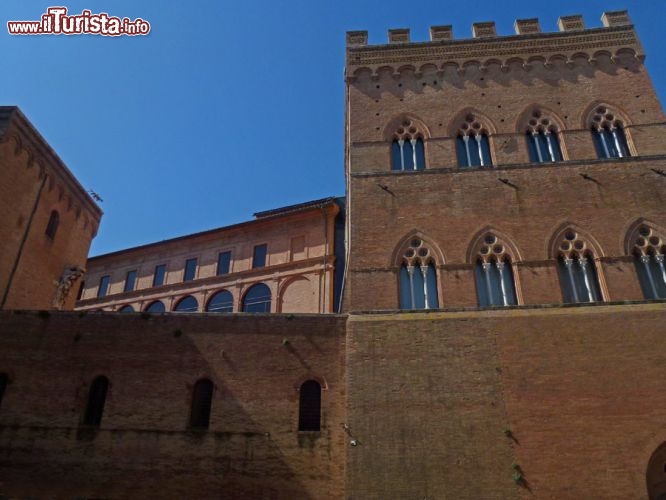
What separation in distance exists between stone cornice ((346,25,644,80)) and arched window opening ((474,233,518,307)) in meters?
6.27

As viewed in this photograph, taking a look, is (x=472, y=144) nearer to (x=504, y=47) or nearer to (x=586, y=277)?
(x=504, y=47)

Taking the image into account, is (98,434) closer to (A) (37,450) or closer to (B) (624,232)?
(A) (37,450)

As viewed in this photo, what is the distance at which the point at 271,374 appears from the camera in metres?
12.5

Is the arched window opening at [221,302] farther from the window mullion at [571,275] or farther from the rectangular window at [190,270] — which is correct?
the window mullion at [571,275]

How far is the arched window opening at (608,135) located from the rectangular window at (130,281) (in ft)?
75.4

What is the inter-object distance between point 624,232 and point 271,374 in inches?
349

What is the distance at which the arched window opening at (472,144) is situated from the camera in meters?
15.0

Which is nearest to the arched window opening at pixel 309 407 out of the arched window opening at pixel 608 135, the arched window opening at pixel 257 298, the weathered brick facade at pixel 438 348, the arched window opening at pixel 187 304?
the weathered brick facade at pixel 438 348

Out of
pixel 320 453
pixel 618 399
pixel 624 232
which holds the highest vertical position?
pixel 624 232

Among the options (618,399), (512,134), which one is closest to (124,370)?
(618,399)

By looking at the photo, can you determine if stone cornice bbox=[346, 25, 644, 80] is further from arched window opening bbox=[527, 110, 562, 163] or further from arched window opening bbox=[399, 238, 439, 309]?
arched window opening bbox=[399, 238, 439, 309]

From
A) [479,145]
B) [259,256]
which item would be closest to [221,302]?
[259,256]

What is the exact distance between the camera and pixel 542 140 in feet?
49.8

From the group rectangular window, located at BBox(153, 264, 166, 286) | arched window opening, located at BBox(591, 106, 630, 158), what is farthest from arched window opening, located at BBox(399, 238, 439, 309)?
rectangular window, located at BBox(153, 264, 166, 286)
